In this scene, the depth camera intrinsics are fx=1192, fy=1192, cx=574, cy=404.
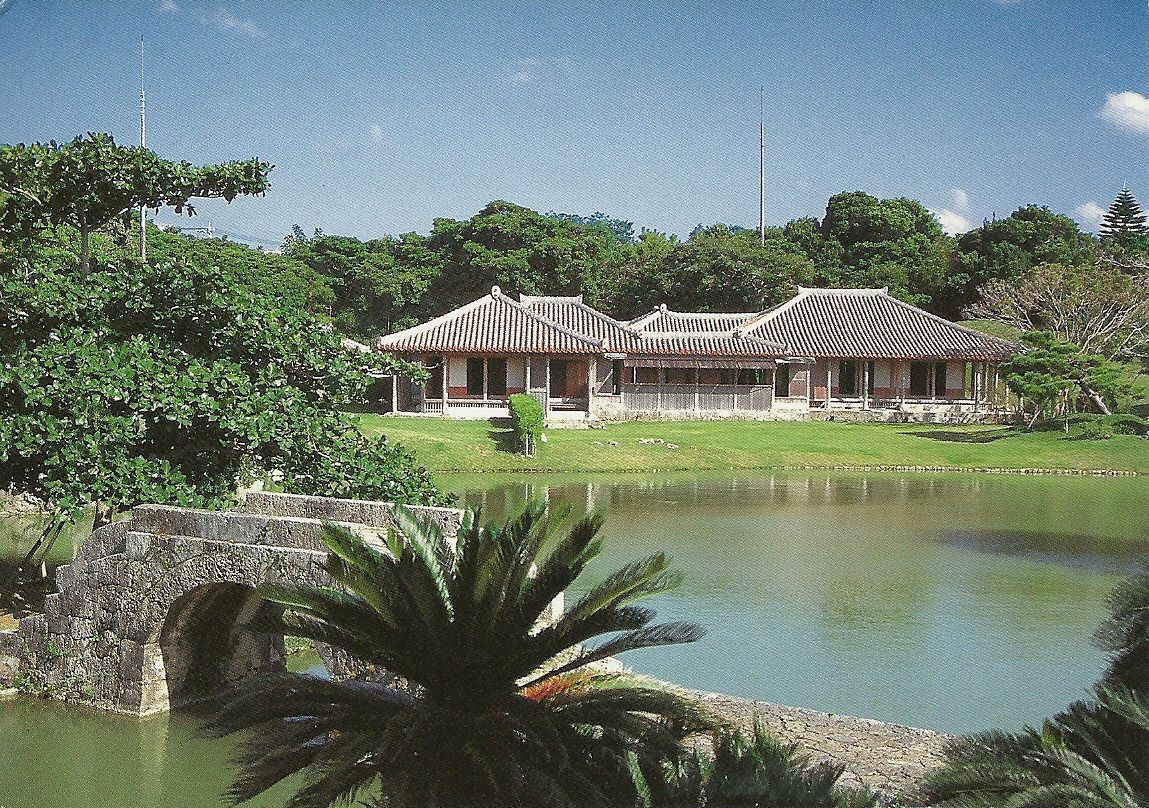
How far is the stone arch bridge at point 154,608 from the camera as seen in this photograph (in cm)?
773

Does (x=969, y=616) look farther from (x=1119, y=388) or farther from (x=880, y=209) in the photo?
(x=1119, y=388)

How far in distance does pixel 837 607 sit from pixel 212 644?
18.3 ft

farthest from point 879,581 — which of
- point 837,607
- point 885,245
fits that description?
point 885,245

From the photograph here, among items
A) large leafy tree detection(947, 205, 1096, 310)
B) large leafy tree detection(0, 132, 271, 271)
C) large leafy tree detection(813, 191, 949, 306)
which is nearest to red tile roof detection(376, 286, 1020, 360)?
large leafy tree detection(813, 191, 949, 306)

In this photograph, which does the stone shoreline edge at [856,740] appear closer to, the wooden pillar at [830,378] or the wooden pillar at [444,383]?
the wooden pillar at [444,383]

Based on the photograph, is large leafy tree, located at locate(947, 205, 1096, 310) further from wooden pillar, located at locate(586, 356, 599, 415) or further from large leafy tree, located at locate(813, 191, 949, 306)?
wooden pillar, located at locate(586, 356, 599, 415)

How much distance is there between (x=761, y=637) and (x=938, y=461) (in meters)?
12.7

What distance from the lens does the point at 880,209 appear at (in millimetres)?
19625

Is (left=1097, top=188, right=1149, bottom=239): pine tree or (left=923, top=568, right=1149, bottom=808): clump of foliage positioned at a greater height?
(left=1097, top=188, right=1149, bottom=239): pine tree

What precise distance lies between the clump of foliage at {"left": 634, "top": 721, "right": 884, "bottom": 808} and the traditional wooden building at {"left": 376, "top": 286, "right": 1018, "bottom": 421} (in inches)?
706

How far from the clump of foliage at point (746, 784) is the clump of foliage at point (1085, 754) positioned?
42cm

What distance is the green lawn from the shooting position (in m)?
19.2

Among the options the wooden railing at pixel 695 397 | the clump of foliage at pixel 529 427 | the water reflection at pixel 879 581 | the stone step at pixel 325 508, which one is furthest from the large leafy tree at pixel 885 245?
the stone step at pixel 325 508

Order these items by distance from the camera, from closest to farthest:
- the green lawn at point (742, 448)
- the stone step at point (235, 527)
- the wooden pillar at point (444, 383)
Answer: the stone step at point (235, 527)
the green lawn at point (742, 448)
the wooden pillar at point (444, 383)
